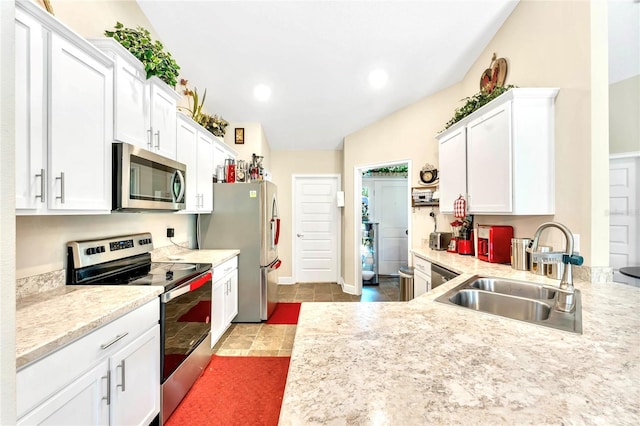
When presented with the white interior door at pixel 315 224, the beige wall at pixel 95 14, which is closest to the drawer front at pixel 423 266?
the white interior door at pixel 315 224

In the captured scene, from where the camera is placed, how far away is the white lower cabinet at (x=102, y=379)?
0.89m

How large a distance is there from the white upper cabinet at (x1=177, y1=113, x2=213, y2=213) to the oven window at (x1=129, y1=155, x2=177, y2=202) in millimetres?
388

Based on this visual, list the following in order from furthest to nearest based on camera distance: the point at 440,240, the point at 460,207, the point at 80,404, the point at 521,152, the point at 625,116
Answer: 1. the point at 440,240
2. the point at 625,116
3. the point at 460,207
4. the point at 521,152
5. the point at 80,404

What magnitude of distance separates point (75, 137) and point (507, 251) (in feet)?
10.1

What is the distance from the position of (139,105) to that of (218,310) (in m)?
1.89

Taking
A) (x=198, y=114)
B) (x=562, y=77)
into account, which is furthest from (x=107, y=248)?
(x=562, y=77)

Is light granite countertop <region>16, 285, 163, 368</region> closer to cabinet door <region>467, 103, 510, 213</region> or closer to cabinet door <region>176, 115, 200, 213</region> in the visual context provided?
cabinet door <region>176, 115, 200, 213</region>

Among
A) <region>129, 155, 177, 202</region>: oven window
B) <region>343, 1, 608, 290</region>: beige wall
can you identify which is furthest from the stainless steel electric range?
<region>343, 1, 608, 290</region>: beige wall

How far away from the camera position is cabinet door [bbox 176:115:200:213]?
7.82 ft

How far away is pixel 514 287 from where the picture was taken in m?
1.63

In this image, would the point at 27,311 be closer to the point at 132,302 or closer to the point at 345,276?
the point at 132,302

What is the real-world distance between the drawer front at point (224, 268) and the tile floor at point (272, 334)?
28.6 inches

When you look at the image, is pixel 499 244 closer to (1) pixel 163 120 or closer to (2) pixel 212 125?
(1) pixel 163 120

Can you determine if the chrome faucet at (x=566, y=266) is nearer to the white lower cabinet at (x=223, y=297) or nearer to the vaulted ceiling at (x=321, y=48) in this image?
the vaulted ceiling at (x=321, y=48)
